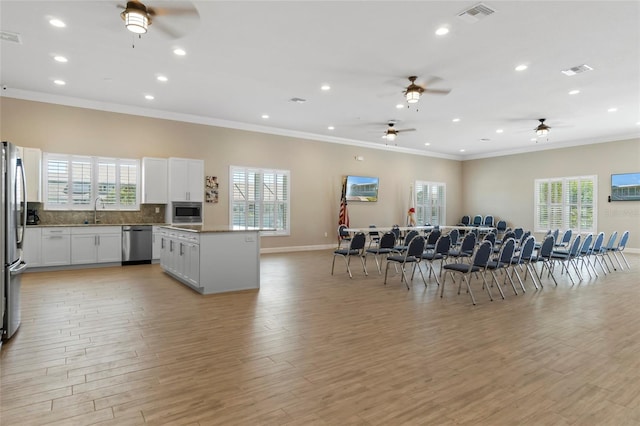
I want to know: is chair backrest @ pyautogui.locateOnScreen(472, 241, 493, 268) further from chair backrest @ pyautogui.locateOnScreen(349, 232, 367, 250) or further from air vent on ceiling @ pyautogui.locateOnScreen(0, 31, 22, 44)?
air vent on ceiling @ pyautogui.locateOnScreen(0, 31, 22, 44)

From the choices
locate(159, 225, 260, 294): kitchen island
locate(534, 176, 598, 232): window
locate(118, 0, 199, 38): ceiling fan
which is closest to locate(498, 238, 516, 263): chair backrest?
locate(159, 225, 260, 294): kitchen island

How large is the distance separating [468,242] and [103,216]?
7.92 metres

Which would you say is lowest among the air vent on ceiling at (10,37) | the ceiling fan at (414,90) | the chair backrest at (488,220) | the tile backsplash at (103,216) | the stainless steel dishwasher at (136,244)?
the stainless steel dishwasher at (136,244)

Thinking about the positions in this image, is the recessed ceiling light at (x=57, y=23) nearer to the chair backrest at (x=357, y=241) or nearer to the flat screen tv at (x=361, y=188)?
the chair backrest at (x=357, y=241)

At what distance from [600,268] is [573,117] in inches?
150

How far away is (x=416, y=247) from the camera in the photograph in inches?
245

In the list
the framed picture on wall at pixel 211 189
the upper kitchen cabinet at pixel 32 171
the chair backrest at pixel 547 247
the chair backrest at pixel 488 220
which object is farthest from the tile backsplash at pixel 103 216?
the chair backrest at pixel 488 220

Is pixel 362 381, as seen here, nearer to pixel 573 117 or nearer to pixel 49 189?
pixel 49 189

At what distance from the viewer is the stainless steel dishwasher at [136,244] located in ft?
26.4

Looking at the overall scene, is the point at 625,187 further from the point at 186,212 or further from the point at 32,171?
the point at 32,171

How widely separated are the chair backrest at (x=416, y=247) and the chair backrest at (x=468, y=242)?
717 millimetres

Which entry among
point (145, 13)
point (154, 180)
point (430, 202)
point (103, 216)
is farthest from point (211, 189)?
point (430, 202)

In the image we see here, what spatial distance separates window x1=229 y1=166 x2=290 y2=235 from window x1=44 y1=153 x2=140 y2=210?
2547 millimetres

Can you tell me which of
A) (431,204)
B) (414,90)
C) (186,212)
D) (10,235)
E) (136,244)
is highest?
(414,90)
